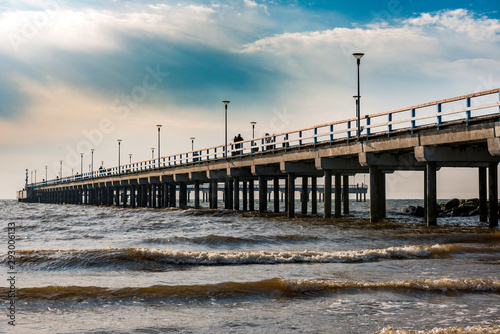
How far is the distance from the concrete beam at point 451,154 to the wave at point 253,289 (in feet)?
40.9

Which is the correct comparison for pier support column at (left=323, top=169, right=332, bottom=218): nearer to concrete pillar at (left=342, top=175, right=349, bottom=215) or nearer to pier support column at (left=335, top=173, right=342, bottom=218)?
pier support column at (left=335, top=173, right=342, bottom=218)

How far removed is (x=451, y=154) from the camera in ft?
72.9

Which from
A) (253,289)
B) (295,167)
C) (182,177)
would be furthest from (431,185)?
(182,177)

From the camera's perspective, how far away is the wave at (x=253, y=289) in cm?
922

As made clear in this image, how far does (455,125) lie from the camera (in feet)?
66.2

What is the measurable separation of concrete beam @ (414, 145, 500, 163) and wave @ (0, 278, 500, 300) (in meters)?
12.5

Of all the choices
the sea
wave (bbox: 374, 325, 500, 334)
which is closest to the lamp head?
the sea

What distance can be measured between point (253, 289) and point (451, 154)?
1524cm

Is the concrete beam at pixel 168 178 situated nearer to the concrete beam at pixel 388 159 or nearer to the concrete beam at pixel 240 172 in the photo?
the concrete beam at pixel 240 172

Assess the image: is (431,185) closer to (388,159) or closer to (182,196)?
(388,159)

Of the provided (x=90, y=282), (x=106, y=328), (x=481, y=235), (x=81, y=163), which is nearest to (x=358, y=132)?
(x=481, y=235)

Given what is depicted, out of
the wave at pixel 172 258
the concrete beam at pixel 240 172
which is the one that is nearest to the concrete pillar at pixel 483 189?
the wave at pixel 172 258

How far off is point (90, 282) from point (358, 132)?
58.0ft

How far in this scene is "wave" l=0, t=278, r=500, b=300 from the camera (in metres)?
9.22
